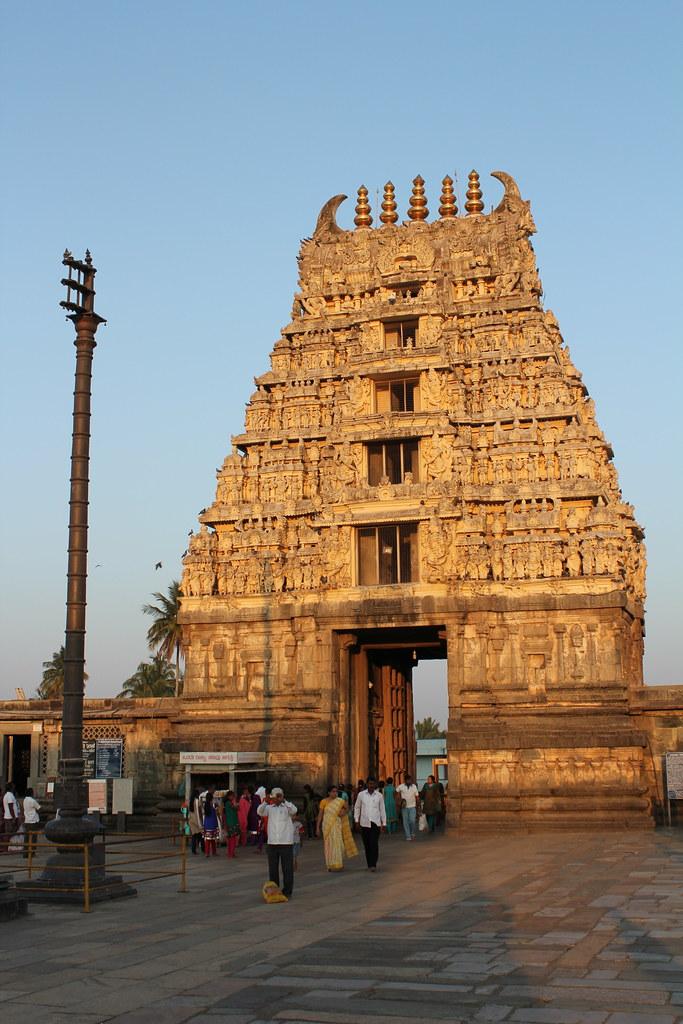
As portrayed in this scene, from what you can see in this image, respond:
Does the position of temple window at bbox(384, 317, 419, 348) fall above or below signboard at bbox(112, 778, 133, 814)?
above

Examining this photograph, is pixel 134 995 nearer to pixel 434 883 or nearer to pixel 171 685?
pixel 434 883

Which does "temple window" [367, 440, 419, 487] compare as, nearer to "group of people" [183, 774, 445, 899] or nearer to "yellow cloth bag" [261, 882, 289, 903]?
"group of people" [183, 774, 445, 899]

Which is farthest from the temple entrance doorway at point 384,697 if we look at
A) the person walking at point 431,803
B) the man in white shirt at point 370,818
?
the man in white shirt at point 370,818

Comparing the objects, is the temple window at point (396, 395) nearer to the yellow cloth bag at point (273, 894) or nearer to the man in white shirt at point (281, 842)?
the man in white shirt at point (281, 842)

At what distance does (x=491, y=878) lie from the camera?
1986 cm

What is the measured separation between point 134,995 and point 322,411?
1121 inches

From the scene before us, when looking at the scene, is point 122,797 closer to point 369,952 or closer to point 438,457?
point 438,457

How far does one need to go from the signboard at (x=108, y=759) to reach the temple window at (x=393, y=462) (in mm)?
11619

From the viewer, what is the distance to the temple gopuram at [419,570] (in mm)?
32062

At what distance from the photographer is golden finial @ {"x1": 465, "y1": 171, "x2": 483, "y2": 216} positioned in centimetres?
4144

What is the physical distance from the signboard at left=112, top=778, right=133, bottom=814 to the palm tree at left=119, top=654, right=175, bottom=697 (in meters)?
39.7

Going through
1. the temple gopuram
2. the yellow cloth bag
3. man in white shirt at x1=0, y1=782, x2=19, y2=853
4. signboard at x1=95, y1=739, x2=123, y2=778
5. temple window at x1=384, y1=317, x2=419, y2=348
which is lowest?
the yellow cloth bag

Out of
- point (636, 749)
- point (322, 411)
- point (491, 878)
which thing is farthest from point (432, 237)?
point (491, 878)

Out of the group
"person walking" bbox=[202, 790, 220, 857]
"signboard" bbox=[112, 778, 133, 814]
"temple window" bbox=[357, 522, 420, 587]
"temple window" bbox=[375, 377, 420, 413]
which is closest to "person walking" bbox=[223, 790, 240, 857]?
"person walking" bbox=[202, 790, 220, 857]
